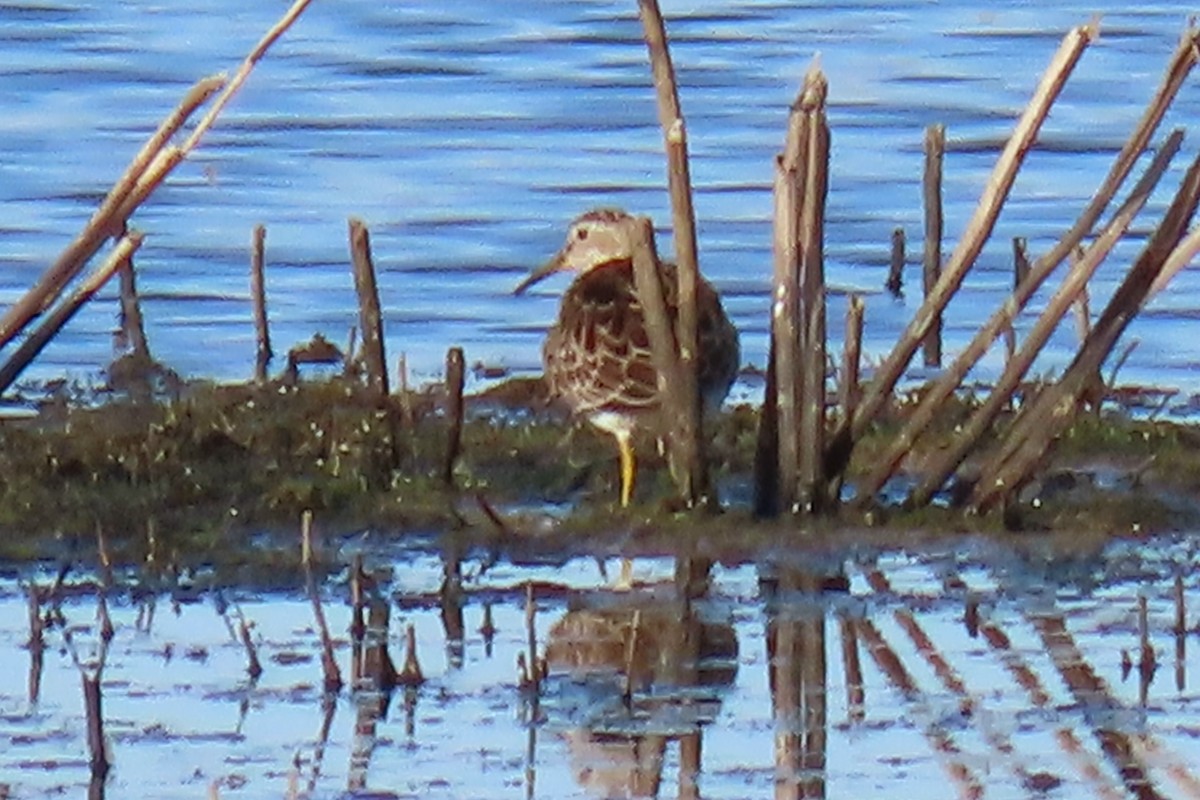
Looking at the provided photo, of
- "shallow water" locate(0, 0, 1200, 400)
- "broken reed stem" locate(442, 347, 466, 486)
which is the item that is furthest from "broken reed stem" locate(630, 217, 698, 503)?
"shallow water" locate(0, 0, 1200, 400)

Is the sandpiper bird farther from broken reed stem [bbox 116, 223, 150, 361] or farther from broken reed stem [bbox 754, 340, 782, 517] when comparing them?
broken reed stem [bbox 116, 223, 150, 361]

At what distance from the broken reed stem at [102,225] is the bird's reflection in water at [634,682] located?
156 centimetres

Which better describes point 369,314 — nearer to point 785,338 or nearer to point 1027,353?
point 785,338

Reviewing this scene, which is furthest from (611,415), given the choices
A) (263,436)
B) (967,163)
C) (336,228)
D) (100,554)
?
(967,163)

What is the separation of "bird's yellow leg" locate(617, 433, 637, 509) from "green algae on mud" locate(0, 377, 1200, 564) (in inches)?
1.9

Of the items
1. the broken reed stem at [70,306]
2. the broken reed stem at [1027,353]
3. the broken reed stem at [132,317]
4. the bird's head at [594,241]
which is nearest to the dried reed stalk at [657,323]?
the broken reed stem at [1027,353]

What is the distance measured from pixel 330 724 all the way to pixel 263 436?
2.93 metres

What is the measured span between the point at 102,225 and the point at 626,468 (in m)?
1.69

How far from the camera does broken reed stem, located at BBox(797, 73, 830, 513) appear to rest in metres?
8.84

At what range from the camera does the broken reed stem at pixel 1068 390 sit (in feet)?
30.1

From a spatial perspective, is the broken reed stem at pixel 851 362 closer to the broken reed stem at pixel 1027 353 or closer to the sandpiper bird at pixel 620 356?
the broken reed stem at pixel 1027 353

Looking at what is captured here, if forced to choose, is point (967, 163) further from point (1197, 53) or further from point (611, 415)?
point (1197, 53)

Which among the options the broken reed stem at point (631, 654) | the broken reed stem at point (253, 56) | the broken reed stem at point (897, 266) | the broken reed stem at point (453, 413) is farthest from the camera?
the broken reed stem at point (897, 266)

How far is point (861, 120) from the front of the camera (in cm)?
1695
